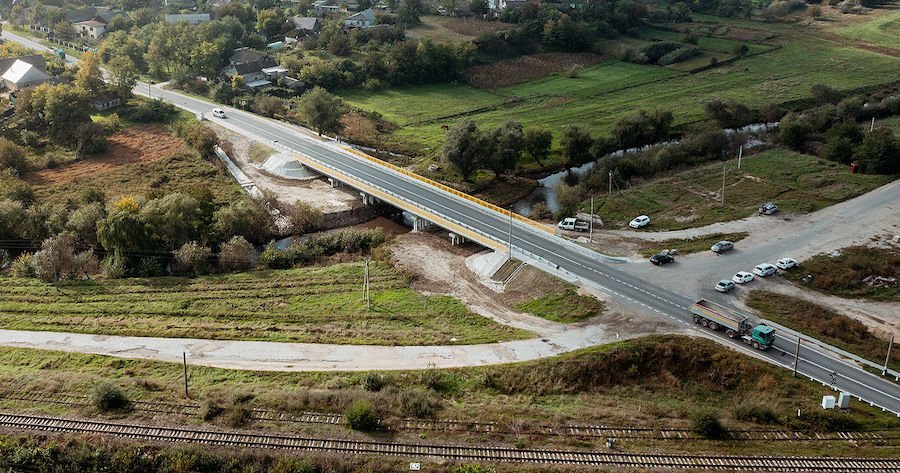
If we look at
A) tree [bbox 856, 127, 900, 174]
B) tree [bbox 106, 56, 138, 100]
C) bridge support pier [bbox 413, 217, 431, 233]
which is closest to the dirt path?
bridge support pier [bbox 413, 217, 431, 233]

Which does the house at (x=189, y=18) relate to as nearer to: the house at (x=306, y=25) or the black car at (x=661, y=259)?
the house at (x=306, y=25)

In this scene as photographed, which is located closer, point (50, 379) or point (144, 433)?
point (144, 433)

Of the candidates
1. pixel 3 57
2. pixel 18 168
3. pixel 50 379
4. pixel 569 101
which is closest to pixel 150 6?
pixel 3 57

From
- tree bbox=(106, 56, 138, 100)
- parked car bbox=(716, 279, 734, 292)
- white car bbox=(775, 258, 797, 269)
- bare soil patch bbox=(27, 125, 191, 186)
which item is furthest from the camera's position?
tree bbox=(106, 56, 138, 100)

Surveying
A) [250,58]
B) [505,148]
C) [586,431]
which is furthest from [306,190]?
[250,58]

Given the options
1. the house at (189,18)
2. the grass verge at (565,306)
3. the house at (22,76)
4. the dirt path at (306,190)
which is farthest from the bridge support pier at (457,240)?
the house at (189,18)

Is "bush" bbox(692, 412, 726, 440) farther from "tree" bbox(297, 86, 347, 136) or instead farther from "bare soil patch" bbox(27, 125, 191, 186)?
"bare soil patch" bbox(27, 125, 191, 186)

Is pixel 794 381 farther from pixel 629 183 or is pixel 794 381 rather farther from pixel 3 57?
pixel 3 57
